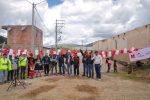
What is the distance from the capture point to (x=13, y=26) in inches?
1918

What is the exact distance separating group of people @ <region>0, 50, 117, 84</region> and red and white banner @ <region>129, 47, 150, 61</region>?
6.56m

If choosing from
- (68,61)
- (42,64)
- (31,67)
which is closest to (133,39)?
(68,61)

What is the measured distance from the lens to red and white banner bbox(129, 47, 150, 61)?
25889mm

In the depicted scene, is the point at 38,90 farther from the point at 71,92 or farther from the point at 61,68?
the point at 61,68

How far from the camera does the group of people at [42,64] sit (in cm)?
1930

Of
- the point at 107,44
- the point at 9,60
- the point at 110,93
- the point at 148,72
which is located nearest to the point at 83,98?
the point at 110,93

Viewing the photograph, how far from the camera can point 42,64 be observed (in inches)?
853

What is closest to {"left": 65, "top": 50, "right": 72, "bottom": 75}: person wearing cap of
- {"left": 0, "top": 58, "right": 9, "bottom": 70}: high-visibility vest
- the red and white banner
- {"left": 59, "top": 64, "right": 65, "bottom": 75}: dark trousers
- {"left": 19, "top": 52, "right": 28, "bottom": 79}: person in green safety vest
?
{"left": 59, "top": 64, "right": 65, "bottom": 75}: dark trousers

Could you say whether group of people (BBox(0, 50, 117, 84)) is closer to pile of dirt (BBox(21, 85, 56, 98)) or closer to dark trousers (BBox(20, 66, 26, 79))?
dark trousers (BBox(20, 66, 26, 79))

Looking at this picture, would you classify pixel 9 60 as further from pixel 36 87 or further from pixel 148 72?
pixel 148 72

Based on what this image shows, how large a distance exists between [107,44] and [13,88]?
4003 centimetres

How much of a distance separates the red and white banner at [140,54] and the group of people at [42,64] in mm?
6563

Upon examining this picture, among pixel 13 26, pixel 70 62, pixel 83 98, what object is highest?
pixel 13 26

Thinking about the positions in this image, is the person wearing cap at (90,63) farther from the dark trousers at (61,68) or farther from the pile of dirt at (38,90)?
the pile of dirt at (38,90)
